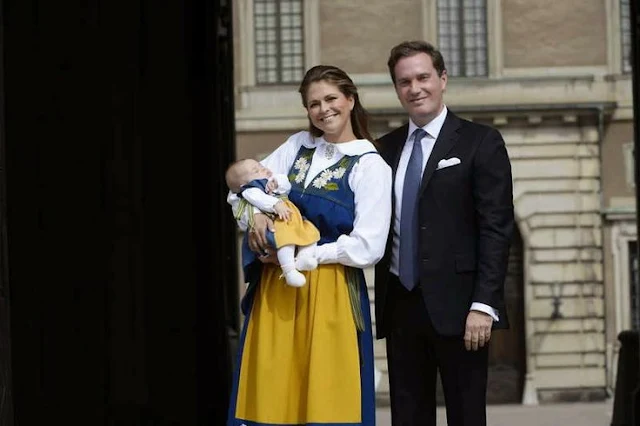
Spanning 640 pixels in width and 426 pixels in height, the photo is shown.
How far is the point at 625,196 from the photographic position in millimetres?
28281

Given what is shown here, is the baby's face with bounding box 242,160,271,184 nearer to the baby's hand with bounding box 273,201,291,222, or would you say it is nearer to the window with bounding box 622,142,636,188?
the baby's hand with bounding box 273,201,291,222

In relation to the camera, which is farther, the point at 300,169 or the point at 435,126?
the point at 435,126

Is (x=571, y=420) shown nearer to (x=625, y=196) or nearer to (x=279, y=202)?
(x=625, y=196)

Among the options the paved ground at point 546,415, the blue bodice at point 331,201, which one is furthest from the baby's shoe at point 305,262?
the paved ground at point 546,415

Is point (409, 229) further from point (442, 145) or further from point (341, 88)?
point (341, 88)

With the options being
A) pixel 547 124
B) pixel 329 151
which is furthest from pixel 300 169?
pixel 547 124

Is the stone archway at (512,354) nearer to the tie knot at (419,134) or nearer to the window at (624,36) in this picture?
the window at (624,36)

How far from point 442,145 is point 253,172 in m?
0.65

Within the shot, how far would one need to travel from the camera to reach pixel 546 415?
2436 centimetres

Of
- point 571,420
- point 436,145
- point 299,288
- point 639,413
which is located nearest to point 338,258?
point 299,288

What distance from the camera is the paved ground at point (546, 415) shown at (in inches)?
854

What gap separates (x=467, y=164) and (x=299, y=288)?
2.24ft

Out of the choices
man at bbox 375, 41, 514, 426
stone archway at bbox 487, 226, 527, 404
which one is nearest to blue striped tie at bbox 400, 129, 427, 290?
man at bbox 375, 41, 514, 426

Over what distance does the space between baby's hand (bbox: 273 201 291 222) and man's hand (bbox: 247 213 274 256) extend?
39mm
